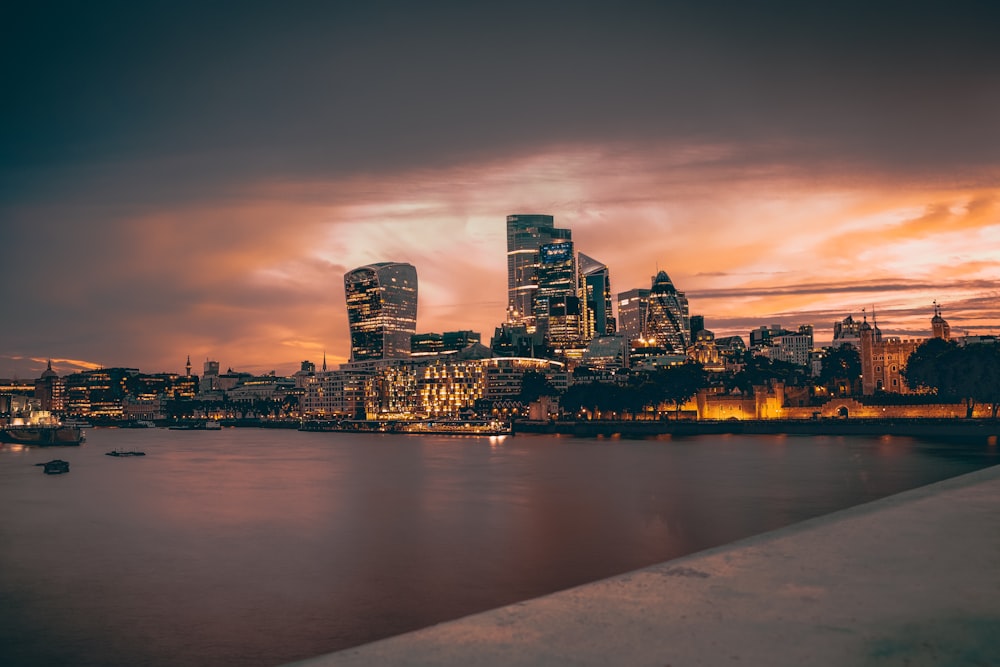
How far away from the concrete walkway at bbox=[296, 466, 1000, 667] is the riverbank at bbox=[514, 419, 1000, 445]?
359ft

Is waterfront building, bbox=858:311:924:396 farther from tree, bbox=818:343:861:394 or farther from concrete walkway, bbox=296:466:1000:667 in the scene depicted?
concrete walkway, bbox=296:466:1000:667

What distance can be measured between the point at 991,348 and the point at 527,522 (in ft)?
358

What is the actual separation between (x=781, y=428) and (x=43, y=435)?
125 metres

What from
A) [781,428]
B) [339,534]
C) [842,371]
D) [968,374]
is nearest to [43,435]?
[339,534]

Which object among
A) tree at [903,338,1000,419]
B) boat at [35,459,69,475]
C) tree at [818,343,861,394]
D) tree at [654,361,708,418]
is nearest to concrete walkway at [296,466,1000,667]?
boat at [35,459,69,475]

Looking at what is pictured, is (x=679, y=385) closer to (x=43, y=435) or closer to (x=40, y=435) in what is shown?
(x=43, y=435)

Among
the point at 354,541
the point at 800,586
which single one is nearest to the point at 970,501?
the point at 800,586

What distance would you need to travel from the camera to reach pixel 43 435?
133m

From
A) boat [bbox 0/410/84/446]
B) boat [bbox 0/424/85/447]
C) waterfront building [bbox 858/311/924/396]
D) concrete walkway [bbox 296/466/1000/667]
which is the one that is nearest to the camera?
concrete walkway [bbox 296/466/1000/667]

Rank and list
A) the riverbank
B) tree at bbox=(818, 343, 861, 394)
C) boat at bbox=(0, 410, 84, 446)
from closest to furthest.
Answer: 1. the riverbank
2. boat at bbox=(0, 410, 84, 446)
3. tree at bbox=(818, 343, 861, 394)

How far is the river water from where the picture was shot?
23.7m

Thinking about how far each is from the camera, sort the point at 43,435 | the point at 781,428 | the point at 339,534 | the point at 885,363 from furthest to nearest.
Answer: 1. the point at 885,363
2. the point at 781,428
3. the point at 43,435
4. the point at 339,534

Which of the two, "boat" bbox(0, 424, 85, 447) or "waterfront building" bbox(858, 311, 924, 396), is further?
"waterfront building" bbox(858, 311, 924, 396)

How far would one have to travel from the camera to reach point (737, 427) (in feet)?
461
